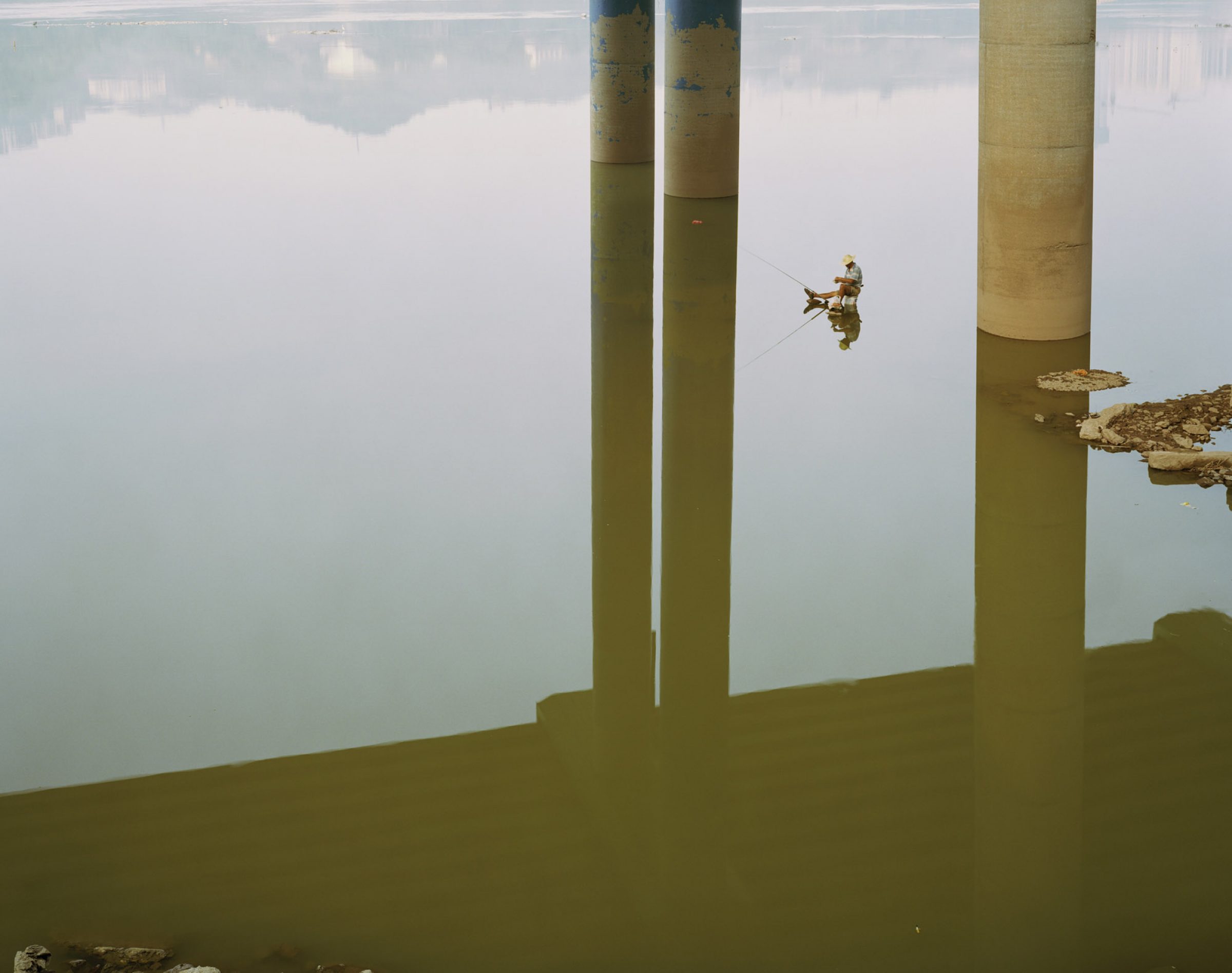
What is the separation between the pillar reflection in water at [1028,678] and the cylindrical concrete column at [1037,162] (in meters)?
1.42

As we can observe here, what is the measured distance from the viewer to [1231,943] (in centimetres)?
529

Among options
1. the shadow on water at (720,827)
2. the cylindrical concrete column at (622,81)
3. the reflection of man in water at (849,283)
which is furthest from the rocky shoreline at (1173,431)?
the cylindrical concrete column at (622,81)

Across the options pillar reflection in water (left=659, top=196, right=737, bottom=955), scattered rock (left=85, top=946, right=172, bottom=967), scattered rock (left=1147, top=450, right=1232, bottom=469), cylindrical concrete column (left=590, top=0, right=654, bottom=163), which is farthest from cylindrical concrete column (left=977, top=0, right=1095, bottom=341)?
cylindrical concrete column (left=590, top=0, right=654, bottom=163)

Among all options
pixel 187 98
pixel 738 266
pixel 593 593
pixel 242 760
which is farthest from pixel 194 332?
pixel 187 98

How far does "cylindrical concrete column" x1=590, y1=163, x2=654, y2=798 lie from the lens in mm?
6922

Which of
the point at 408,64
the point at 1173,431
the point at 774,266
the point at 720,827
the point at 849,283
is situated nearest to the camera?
the point at 720,827

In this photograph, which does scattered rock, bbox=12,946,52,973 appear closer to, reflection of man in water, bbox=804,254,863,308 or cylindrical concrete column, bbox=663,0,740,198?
reflection of man in water, bbox=804,254,863,308

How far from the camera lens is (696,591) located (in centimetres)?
837

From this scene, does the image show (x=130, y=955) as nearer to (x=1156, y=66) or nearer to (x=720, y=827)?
(x=720, y=827)

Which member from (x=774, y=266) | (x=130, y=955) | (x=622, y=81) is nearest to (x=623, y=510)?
(x=130, y=955)

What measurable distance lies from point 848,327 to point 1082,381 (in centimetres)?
326

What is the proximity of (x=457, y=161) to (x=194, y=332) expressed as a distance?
14029 mm

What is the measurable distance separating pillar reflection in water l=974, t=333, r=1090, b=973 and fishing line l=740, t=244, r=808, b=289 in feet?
15.8

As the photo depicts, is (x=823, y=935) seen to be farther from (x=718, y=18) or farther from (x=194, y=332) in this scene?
(x=718, y=18)
